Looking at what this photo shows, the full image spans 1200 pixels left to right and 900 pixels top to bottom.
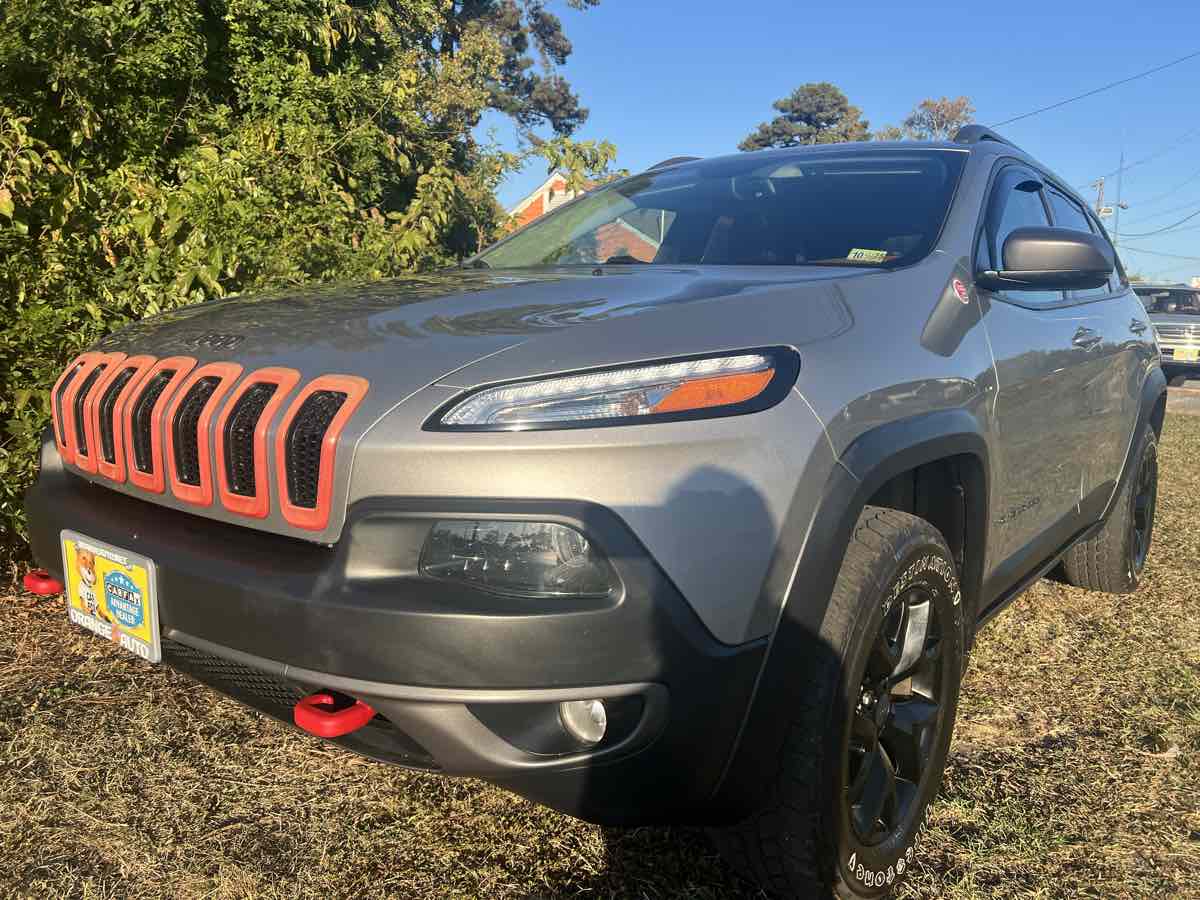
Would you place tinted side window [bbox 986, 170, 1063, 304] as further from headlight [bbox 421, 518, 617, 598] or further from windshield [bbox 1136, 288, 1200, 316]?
windshield [bbox 1136, 288, 1200, 316]

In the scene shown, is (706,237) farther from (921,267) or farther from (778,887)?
(778,887)

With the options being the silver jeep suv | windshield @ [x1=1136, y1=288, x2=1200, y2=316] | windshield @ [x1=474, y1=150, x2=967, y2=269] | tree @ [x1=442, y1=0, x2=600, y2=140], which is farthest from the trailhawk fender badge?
tree @ [x1=442, y1=0, x2=600, y2=140]

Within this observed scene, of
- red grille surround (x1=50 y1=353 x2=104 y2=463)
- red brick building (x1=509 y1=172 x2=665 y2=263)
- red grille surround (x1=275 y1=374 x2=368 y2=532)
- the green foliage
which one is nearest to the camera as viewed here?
red grille surround (x1=275 y1=374 x2=368 y2=532)

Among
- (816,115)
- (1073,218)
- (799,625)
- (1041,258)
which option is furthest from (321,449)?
(816,115)

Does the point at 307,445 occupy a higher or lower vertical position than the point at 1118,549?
higher

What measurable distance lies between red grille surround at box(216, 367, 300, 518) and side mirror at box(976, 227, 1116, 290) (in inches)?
68.8

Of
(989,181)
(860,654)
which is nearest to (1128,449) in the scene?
(989,181)

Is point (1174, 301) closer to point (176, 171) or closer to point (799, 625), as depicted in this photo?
point (176, 171)

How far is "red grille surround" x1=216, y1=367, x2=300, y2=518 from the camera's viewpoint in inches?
64.1

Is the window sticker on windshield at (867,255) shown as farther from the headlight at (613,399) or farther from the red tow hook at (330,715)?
the red tow hook at (330,715)

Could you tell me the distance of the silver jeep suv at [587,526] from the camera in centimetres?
148

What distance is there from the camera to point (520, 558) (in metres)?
1.49

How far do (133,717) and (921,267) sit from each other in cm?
236

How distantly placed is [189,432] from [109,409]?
0.37 meters
